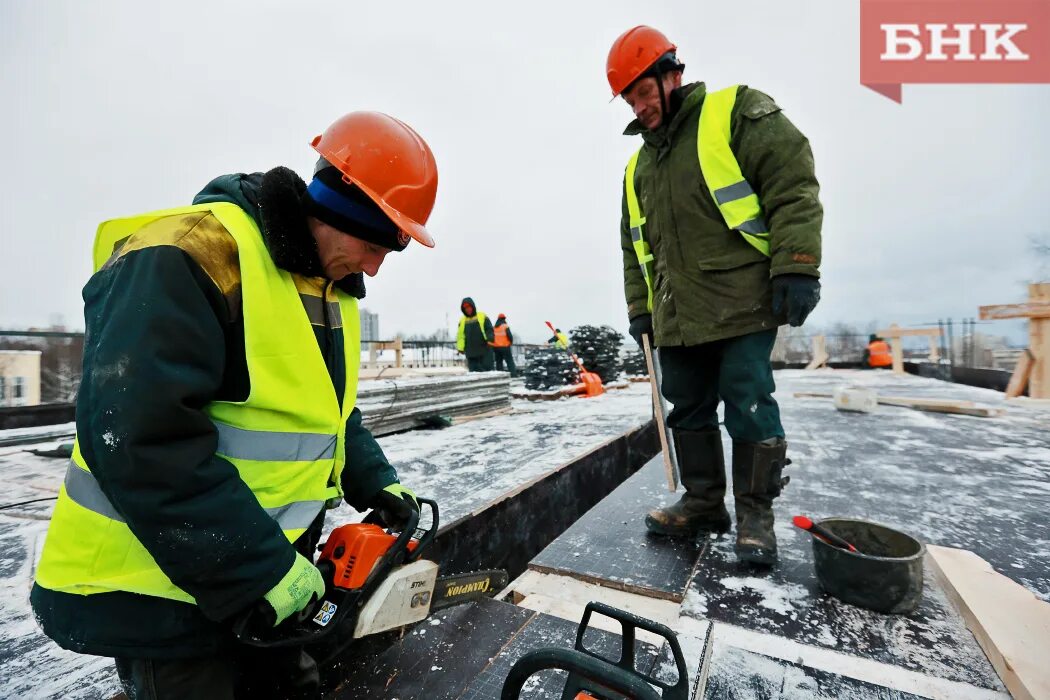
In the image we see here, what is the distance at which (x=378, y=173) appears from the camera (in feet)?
4.11

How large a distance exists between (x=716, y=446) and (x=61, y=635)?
7.44 ft

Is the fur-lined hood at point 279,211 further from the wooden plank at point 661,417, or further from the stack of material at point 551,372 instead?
the stack of material at point 551,372

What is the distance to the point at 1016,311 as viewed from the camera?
5852mm

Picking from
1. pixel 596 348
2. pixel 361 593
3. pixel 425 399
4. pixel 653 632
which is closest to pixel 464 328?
pixel 596 348

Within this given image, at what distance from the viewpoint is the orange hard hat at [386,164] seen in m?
1.24

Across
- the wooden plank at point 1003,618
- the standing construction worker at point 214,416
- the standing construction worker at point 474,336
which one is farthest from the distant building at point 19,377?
the wooden plank at point 1003,618

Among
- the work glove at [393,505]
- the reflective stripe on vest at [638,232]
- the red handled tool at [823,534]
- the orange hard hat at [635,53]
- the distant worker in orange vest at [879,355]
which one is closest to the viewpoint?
the work glove at [393,505]

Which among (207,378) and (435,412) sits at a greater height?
(207,378)

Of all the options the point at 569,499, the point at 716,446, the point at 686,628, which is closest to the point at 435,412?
the point at 569,499

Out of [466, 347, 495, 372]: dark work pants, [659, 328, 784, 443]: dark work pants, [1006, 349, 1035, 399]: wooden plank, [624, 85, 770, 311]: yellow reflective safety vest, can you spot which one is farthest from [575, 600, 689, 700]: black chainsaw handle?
[466, 347, 495, 372]: dark work pants

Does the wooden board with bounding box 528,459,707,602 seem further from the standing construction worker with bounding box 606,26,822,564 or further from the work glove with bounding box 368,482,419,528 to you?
the work glove with bounding box 368,482,419,528

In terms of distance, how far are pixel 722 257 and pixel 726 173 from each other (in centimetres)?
34

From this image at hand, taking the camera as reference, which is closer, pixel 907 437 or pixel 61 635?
pixel 61 635

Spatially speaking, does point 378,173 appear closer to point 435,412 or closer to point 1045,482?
point 1045,482
